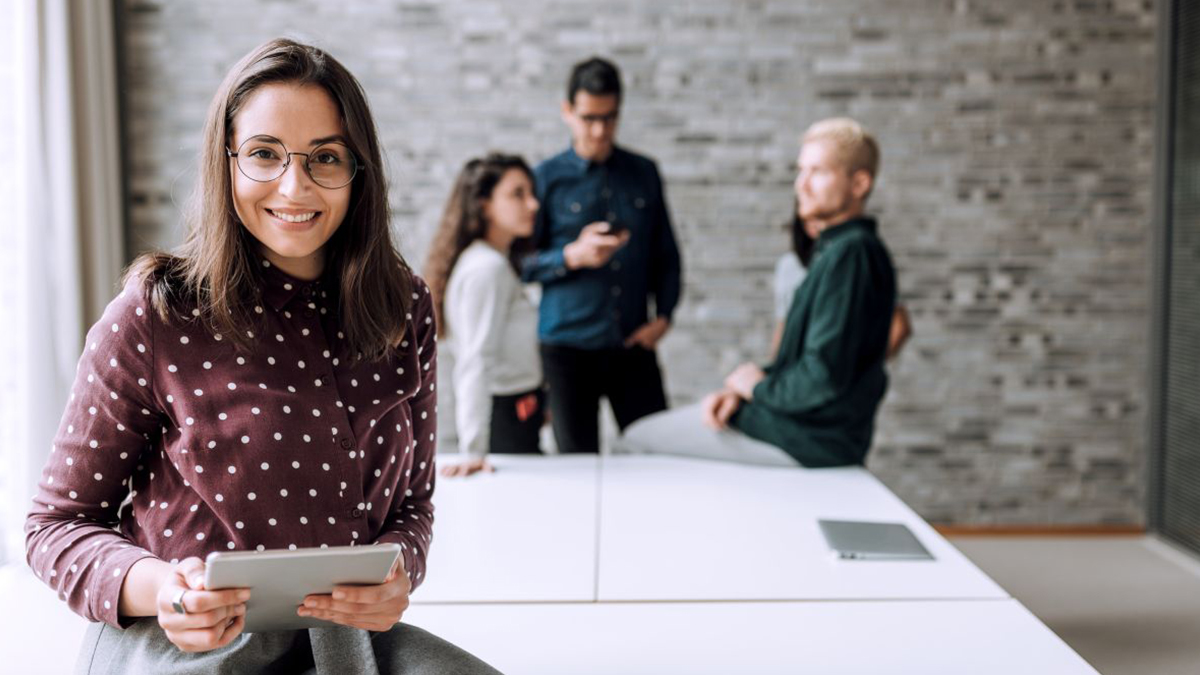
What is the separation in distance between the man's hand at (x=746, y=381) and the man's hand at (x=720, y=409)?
24 millimetres

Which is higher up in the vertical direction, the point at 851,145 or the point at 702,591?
the point at 851,145

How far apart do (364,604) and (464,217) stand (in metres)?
1.94

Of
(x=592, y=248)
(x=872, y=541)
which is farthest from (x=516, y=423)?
(x=872, y=541)

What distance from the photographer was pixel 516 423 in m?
2.96

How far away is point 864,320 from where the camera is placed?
271cm

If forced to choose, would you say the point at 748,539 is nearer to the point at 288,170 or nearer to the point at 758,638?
the point at 758,638

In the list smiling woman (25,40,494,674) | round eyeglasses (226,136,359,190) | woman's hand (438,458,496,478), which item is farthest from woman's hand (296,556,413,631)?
woman's hand (438,458,496,478)

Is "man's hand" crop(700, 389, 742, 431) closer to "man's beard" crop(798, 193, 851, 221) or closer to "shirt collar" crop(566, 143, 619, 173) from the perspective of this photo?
"man's beard" crop(798, 193, 851, 221)

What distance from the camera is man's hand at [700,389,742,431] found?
289 cm

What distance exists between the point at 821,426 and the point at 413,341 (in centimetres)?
167

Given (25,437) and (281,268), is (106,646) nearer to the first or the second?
(281,268)

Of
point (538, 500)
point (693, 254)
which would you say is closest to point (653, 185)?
point (693, 254)

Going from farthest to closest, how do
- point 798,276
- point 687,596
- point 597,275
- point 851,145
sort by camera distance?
point 798,276 → point 597,275 → point 851,145 → point 687,596

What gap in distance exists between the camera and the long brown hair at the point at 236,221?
1.20 meters
